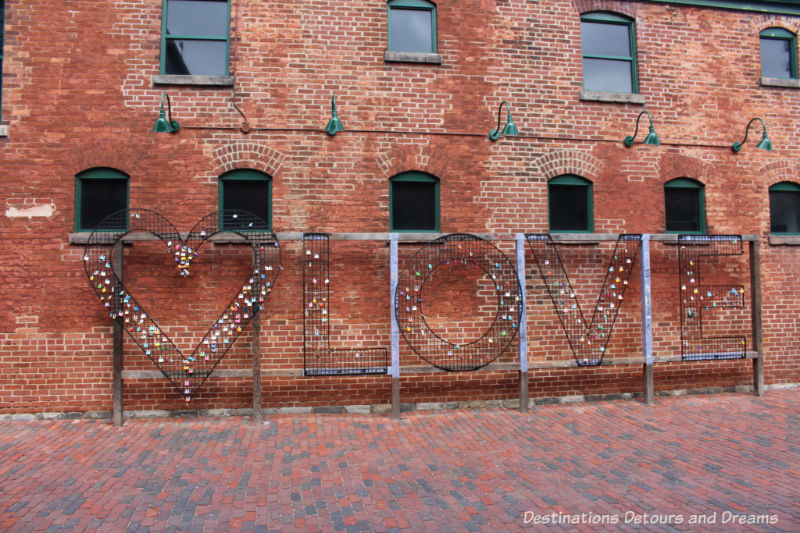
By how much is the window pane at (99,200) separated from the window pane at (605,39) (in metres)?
7.99

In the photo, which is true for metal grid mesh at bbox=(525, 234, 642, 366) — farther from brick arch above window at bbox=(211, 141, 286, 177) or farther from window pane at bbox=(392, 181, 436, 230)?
brick arch above window at bbox=(211, 141, 286, 177)

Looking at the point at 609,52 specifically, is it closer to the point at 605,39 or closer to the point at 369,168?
the point at 605,39

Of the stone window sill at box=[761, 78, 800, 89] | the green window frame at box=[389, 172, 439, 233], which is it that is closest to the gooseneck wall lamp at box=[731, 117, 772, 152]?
the stone window sill at box=[761, 78, 800, 89]

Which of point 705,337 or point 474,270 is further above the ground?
point 474,270

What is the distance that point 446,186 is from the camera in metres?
7.39

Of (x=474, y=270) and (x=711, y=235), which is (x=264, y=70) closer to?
(x=474, y=270)

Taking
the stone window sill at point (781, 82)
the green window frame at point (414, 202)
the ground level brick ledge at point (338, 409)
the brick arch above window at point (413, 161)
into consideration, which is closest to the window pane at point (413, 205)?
the green window frame at point (414, 202)

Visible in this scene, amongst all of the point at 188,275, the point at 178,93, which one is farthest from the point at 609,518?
the point at 178,93

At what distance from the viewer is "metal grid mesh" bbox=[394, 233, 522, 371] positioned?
7.15 m

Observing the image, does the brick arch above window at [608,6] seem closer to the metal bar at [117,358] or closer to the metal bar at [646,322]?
the metal bar at [646,322]

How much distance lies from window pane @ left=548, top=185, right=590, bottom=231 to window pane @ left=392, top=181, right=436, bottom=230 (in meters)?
2.07

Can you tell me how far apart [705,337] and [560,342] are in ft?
8.83

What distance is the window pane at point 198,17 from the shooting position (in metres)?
7.27

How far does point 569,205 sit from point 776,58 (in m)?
5.24
